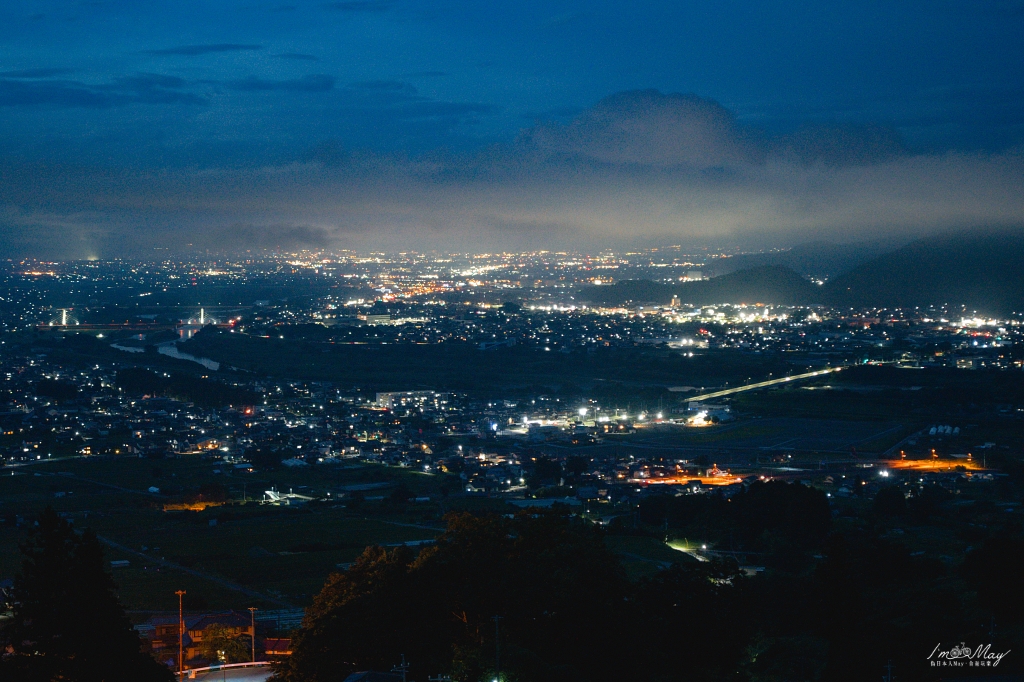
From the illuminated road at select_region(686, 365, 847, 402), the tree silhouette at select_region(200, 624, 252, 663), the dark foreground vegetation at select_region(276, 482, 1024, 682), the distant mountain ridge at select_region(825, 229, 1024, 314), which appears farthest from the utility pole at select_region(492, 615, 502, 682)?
the distant mountain ridge at select_region(825, 229, 1024, 314)

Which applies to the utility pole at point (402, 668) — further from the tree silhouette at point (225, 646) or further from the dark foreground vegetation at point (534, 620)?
the tree silhouette at point (225, 646)

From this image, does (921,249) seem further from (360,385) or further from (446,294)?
(360,385)

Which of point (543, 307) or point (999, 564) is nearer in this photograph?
point (999, 564)

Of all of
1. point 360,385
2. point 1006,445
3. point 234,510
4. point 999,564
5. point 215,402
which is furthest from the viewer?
point 360,385

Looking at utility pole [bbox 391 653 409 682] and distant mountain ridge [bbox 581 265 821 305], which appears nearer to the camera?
utility pole [bbox 391 653 409 682]

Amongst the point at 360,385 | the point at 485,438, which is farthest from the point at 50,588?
the point at 360,385

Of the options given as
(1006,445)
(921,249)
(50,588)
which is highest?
(921,249)

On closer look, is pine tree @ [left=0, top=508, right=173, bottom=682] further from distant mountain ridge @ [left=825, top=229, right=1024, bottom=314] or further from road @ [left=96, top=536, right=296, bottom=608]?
distant mountain ridge @ [left=825, top=229, right=1024, bottom=314]

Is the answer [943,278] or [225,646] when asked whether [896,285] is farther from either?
[225,646]
